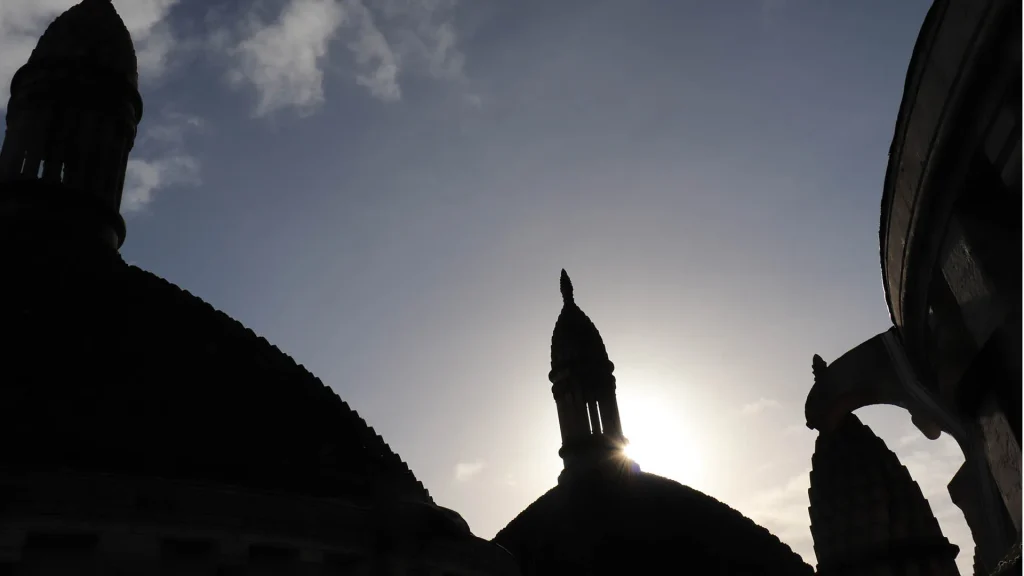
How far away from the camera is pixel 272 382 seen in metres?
12.5

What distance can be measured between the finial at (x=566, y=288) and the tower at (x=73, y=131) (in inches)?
601

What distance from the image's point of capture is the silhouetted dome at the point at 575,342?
2752 centimetres

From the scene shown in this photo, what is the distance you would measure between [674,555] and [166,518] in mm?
17103

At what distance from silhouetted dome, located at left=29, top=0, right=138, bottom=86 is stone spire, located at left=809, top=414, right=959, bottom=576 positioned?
62.8 feet

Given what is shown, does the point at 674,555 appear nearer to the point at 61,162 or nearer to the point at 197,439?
the point at 197,439

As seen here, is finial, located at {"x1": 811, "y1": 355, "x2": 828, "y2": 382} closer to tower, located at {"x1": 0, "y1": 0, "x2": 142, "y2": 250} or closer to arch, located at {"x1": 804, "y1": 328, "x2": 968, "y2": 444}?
arch, located at {"x1": 804, "y1": 328, "x2": 968, "y2": 444}

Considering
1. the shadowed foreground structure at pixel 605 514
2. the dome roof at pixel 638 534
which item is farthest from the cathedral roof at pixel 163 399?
the shadowed foreground structure at pixel 605 514

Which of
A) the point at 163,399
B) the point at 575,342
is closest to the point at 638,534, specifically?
the point at 575,342

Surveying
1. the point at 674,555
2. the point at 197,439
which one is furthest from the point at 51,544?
the point at 674,555

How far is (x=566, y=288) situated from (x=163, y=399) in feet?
65.4

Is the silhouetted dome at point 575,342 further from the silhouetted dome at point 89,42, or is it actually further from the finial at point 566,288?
the silhouetted dome at point 89,42

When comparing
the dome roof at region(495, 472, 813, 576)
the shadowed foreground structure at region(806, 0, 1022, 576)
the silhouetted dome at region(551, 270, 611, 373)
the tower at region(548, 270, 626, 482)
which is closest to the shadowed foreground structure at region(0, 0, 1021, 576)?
the shadowed foreground structure at region(806, 0, 1022, 576)

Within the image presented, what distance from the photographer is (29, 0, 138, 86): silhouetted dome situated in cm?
1938

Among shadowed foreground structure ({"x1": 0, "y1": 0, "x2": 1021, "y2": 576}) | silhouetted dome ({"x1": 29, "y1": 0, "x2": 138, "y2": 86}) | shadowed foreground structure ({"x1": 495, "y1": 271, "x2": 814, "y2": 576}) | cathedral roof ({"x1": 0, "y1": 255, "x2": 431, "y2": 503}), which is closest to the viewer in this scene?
shadowed foreground structure ({"x1": 0, "y1": 0, "x2": 1021, "y2": 576})
